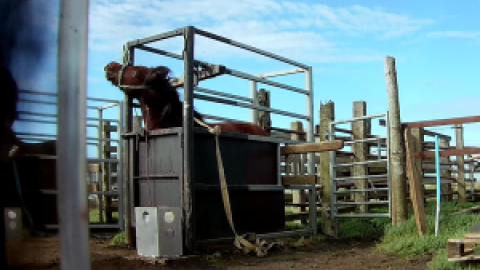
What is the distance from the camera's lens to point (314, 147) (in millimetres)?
5562

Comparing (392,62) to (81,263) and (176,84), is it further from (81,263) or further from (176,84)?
(81,263)

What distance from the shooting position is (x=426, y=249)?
177 inches

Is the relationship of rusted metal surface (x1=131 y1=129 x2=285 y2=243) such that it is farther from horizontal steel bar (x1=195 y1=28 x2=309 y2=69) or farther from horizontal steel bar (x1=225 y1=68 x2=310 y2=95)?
horizontal steel bar (x1=195 y1=28 x2=309 y2=69)

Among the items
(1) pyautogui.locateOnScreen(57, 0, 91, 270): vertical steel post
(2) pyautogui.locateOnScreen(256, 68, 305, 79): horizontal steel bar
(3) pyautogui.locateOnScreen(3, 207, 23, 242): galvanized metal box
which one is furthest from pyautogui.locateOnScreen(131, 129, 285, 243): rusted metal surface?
(1) pyautogui.locateOnScreen(57, 0, 91, 270): vertical steel post

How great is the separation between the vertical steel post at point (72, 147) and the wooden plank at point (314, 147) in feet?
15.2

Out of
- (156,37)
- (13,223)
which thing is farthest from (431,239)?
(13,223)

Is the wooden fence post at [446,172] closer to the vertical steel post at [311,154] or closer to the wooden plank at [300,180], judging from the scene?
the vertical steel post at [311,154]

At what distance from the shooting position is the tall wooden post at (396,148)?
5.58m

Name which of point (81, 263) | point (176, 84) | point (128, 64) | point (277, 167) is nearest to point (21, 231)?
point (81, 263)

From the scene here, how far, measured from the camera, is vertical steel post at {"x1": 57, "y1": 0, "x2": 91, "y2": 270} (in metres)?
0.90

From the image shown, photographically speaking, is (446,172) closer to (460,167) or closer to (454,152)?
(460,167)

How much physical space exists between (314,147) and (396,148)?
3.24 ft

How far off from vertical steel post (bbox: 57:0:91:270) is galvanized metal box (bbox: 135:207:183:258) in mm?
3530

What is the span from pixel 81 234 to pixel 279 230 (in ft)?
16.8
